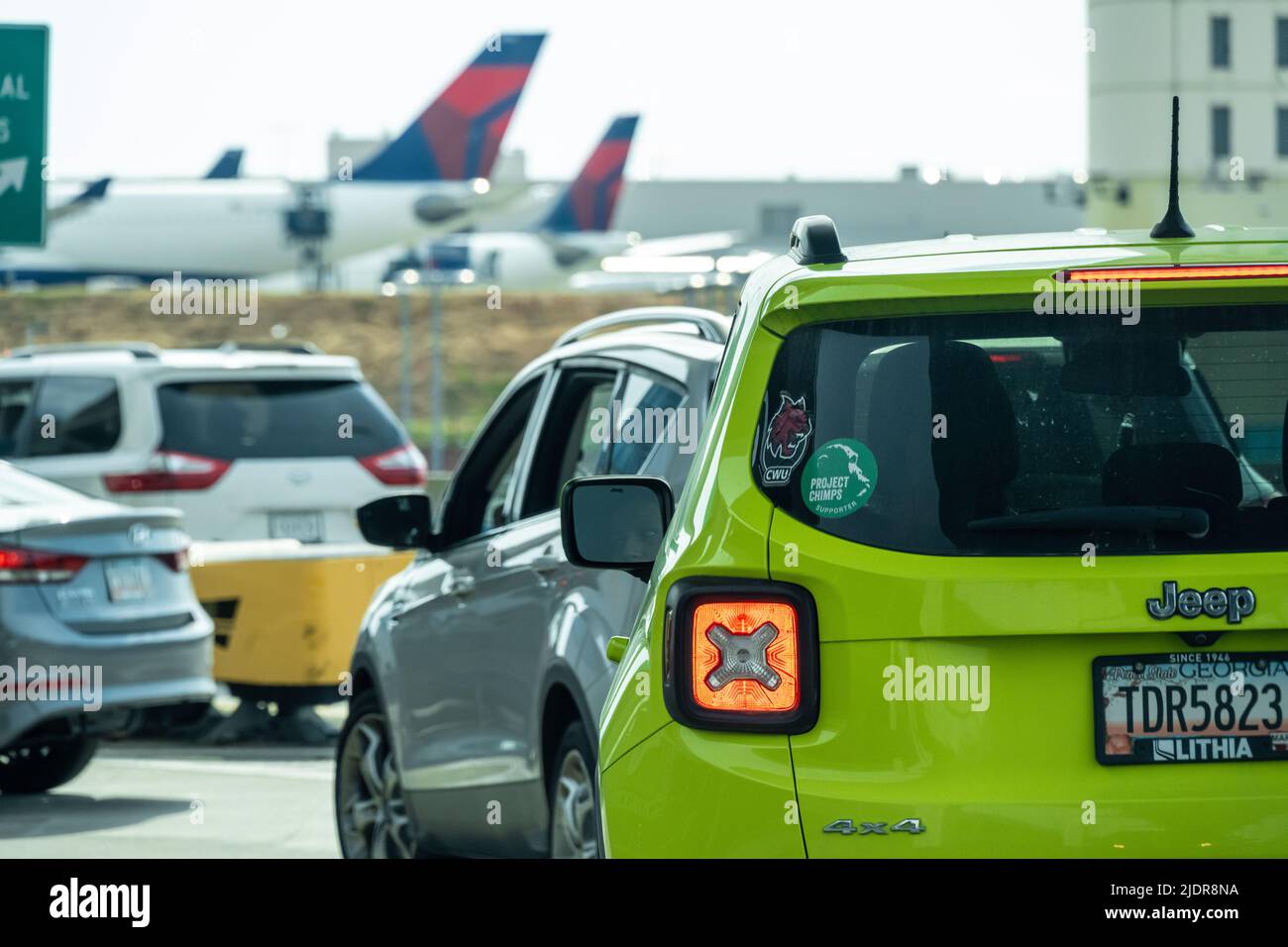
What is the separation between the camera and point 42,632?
936 cm

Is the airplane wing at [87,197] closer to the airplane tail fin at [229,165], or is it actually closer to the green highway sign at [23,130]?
the airplane tail fin at [229,165]

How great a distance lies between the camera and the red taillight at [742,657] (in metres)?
3.94

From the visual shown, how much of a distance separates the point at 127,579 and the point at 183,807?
100cm

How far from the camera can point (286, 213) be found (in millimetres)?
75000

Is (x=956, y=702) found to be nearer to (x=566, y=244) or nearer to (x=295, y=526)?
(x=295, y=526)

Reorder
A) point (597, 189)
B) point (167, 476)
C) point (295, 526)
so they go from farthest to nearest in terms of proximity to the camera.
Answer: point (597, 189), point (295, 526), point (167, 476)

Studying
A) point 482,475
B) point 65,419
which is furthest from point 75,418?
point 482,475

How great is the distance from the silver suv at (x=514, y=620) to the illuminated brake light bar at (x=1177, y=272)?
180 cm

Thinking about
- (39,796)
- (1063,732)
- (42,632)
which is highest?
(1063,732)

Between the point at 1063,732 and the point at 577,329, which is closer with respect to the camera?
the point at 1063,732

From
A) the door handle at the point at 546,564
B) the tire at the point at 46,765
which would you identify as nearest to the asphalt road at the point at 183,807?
the tire at the point at 46,765
